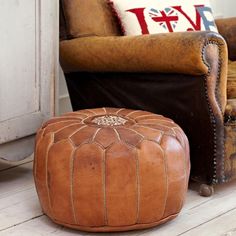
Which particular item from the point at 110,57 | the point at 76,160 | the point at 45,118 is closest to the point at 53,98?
the point at 45,118

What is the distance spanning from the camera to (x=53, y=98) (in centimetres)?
233

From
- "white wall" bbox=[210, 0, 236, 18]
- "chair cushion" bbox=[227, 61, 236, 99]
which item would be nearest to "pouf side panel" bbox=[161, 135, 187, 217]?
"chair cushion" bbox=[227, 61, 236, 99]

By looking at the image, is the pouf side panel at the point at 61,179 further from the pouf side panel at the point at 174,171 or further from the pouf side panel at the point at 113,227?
the pouf side panel at the point at 174,171

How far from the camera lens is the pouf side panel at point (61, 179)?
175 cm

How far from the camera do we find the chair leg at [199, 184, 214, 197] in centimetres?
212

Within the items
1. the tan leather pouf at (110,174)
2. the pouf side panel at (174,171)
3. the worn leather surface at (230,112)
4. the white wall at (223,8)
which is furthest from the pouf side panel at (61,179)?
the white wall at (223,8)

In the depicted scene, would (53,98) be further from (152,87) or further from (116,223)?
A: (116,223)

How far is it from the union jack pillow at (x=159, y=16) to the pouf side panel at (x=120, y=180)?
0.86 metres

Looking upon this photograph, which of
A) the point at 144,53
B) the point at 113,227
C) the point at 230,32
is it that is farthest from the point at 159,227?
the point at 230,32

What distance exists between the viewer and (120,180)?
1.72 meters

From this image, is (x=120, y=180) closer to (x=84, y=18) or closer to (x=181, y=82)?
(x=181, y=82)

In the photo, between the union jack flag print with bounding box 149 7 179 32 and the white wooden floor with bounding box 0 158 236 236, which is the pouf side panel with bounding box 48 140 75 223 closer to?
the white wooden floor with bounding box 0 158 236 236

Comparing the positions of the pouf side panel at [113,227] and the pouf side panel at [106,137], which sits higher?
the pouf side panel at [106,137]

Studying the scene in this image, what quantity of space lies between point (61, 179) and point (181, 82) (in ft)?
1.99
